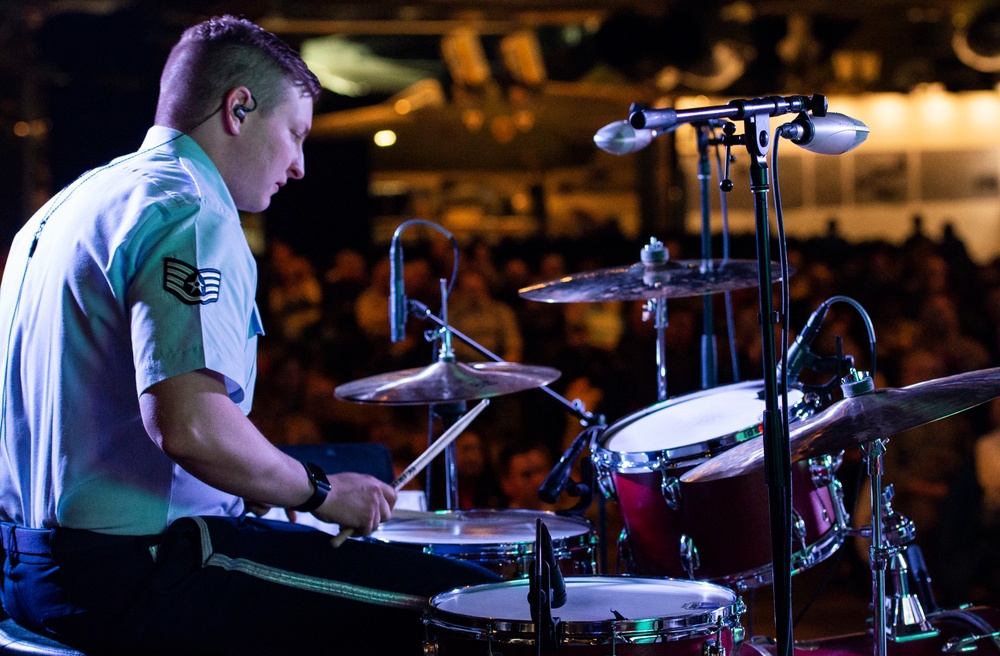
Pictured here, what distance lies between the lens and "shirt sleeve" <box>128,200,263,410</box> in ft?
4.88

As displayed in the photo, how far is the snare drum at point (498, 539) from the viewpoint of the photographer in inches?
80.0

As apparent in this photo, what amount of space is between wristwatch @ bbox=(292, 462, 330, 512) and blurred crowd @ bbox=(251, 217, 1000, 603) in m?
2.36

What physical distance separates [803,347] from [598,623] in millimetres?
932

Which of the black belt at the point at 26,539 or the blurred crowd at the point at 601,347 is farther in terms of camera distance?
the blurred crowd at the point at 601,347

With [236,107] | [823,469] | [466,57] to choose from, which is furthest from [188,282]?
[466,57]

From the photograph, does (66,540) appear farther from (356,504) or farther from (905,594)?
(905,594)

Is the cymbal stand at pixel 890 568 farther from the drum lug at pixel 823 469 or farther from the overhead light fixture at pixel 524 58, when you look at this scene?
the overhead light fixture at pixel 524 58

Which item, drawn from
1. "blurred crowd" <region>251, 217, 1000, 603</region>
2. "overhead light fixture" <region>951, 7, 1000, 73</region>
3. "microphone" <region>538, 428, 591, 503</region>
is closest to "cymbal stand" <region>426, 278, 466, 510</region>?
"microphone" <region>538, 428, 591, 503</region>

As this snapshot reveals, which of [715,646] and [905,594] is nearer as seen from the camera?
[715,646]

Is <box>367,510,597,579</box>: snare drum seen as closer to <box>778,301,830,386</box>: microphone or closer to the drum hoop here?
the drum hoop

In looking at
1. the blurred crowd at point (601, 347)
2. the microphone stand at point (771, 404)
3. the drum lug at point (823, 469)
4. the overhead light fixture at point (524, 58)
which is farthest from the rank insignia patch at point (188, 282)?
the overhead light fixture at point (524, 58)

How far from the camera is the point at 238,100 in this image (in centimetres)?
177

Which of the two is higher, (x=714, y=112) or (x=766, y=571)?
(x=714, y=112)

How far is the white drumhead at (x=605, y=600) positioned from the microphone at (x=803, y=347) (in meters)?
0.57
